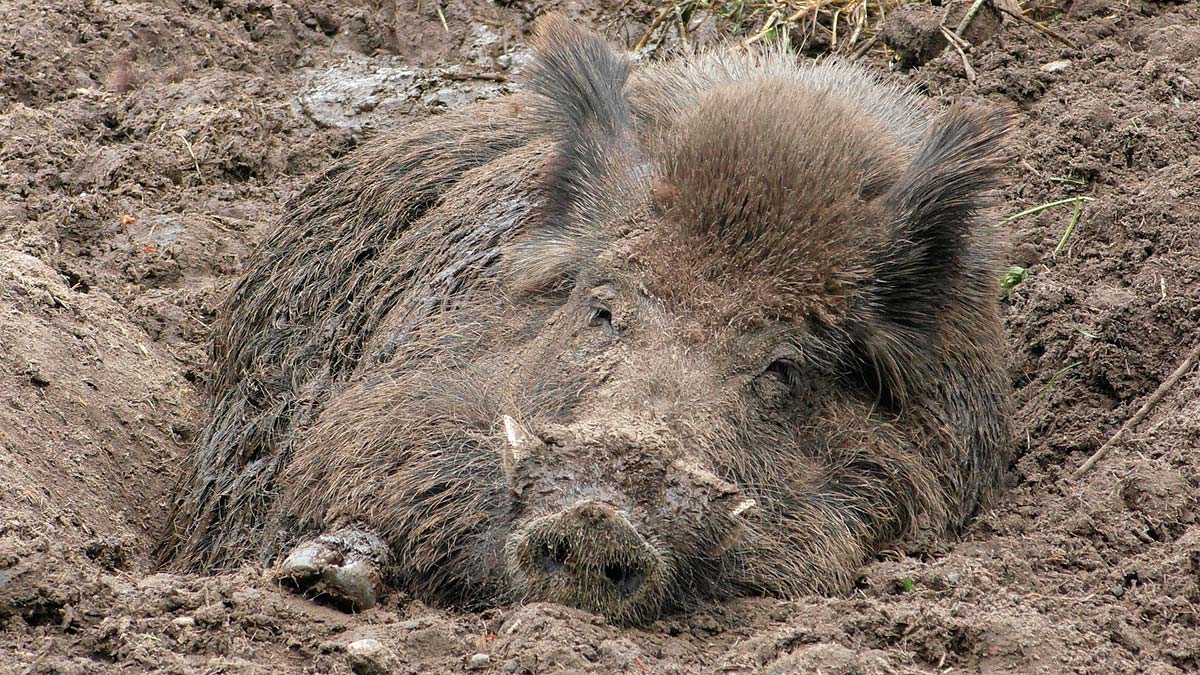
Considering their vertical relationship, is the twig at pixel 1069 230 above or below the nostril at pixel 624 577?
above

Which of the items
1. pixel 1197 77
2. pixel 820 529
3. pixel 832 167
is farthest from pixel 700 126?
pixel 1197 77

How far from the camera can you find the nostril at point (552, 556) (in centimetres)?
338

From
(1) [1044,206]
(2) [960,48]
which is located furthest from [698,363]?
(2) [960,48]

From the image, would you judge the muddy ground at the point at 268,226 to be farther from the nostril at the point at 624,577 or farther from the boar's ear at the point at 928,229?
the boar's ear at the point at 928,229

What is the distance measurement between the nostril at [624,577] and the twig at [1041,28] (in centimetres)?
455

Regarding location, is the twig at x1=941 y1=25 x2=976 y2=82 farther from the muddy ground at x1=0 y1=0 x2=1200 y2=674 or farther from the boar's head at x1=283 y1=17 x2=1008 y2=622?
the boar's head at x1=283 y1=17 x2=1008 y2=622

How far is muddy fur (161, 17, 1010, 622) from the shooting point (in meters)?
3.70

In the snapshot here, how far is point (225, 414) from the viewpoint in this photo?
5832 millimetres

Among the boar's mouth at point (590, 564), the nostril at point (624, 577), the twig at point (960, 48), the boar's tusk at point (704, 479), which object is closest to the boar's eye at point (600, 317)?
the boar's tusk at point (704, 479)

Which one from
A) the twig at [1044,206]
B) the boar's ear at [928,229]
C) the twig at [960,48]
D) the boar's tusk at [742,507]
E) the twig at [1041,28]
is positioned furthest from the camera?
the twig at [1041,28]

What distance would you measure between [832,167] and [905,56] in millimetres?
3055

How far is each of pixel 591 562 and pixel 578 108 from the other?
1.99m

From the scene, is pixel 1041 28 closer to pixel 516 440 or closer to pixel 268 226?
pixel 268 226

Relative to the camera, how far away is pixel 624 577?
3.46m
